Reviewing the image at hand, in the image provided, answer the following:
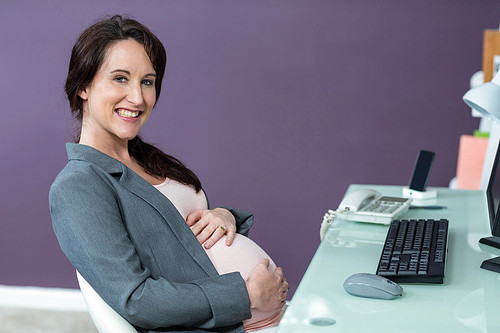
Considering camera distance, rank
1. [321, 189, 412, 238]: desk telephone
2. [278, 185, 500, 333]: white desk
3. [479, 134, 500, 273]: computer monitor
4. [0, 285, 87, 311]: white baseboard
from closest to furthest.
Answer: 1. [278, 185, 500, 333]: white desk
2. [479, 134, 500, 273]: computer monitor
3. [321, 189, 412, 238]: desk telephone
4. [0, 285, 87, 311]: white baseboard

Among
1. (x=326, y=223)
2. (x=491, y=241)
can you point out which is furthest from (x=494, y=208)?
(x=326, y=223)

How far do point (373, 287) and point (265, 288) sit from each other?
1.02 ft

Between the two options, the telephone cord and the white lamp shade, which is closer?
the white lamp shade

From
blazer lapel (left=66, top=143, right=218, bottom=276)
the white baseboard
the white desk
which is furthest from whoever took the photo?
the white baseboard

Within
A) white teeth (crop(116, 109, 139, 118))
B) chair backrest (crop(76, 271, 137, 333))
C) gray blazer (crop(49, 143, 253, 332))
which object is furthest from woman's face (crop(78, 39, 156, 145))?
chair backrest (crop(76, 271, 137, 333))

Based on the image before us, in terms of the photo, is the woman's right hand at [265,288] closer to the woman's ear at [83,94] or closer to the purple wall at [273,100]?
the woman's ear at [83,94]

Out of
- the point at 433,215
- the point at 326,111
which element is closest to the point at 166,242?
the point at 433,215

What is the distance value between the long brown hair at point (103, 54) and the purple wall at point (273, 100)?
150 centimetres

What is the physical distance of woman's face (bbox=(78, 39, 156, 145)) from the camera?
1.50m

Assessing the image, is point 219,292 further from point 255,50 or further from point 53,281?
point 53,281

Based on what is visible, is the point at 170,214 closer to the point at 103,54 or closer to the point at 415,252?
the point at 103,54

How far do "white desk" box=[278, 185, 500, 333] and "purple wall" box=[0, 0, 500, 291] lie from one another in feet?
4.44

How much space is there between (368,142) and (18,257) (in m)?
2.01

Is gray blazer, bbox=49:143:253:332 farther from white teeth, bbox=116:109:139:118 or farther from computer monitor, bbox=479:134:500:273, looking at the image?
computer monitor, bbox=479:134:500:273
